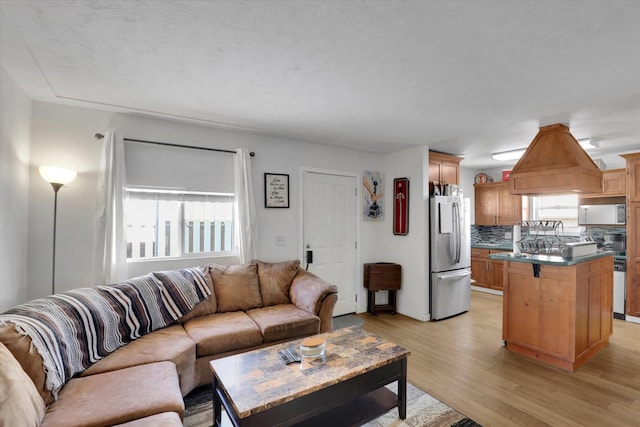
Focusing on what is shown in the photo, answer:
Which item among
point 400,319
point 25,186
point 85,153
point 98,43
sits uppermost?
point 98,43

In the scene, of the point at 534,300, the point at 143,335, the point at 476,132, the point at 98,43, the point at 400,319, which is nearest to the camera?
the point at 98,43

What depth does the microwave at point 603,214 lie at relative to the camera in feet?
14.3

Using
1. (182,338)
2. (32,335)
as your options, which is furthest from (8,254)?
(182,338)

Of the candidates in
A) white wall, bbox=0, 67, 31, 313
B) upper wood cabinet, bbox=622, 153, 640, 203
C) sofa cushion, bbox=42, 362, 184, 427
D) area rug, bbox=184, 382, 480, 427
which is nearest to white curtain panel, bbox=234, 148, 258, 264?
area rug, bbox=184, 382, 480, 427

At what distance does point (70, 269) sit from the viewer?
2797mm

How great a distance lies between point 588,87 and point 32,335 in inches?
161

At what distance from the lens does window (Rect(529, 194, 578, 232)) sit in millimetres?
5336

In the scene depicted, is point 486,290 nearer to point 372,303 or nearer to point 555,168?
point 372,303

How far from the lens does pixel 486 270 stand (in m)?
5.74

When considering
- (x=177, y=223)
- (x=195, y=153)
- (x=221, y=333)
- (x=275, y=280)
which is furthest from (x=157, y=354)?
(x=195, y=153)

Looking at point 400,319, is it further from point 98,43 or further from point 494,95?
point 98,43

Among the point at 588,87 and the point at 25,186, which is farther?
the point at 25,186

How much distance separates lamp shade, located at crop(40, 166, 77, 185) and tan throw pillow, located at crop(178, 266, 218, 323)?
144 cm

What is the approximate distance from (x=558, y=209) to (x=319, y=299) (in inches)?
203
